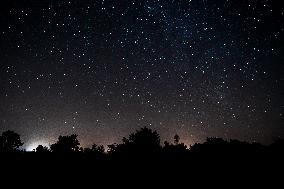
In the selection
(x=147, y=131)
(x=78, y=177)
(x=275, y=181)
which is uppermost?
(x=147, y=131)

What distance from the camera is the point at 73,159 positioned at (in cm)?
1719

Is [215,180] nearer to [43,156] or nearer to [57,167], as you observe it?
[57,167]

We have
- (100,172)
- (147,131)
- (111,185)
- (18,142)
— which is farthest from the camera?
(18,142)

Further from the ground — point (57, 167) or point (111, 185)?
point (57, 167)

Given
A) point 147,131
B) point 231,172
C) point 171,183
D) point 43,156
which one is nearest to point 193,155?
point 231,172

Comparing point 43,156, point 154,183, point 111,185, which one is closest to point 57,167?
point 43,156

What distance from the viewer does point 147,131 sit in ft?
143

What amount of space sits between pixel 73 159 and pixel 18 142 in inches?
2170

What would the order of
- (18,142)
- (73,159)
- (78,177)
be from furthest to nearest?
(18,142) → (73,159) → (78,177)

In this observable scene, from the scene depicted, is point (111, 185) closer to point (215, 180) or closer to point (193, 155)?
point (215, 180)

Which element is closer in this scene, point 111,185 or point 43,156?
point 111,185

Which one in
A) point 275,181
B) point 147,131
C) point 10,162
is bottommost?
point 275,181

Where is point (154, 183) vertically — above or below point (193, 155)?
below

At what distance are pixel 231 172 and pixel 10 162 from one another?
43.3ft
